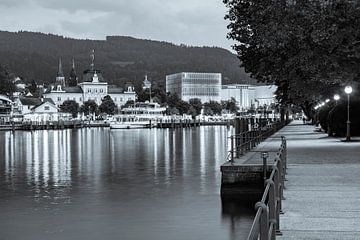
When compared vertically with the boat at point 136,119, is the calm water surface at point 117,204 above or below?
below

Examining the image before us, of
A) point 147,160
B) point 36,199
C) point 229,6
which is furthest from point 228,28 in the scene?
point 36,199

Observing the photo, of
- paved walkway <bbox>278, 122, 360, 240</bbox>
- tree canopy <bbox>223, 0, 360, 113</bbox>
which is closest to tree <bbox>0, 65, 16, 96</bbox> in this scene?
tree canopy <bbox>223, 0, 360, 113</bbox>

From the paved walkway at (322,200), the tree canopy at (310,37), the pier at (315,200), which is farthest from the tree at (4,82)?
the paved walkway at (322,200)

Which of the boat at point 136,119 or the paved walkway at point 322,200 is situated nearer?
the paved walkway at point 322,200

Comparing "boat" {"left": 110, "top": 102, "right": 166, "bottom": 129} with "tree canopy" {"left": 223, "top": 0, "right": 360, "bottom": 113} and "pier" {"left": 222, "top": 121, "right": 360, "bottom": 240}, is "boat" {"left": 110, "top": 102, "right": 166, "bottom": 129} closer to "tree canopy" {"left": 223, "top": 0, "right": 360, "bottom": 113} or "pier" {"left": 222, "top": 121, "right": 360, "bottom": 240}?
"tree canopy" {"left": 223, "top": 0, "right": 360, "bottom": 113}

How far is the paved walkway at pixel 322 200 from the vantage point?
13.2m

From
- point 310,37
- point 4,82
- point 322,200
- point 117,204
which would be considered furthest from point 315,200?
point 4,82

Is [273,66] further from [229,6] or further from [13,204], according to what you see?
[13,204]

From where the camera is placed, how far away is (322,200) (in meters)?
17.0

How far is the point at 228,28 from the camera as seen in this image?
43.1 m

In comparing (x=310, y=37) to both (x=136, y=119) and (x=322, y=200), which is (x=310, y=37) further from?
(x=136, y=119)

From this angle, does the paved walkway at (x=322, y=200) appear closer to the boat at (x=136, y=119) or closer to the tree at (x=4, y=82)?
the boat at (x=136, y=119)

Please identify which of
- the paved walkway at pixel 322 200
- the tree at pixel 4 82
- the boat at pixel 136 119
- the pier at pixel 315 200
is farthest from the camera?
the tree at pixel 4 82

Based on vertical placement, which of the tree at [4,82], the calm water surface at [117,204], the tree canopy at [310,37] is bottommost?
the calm water surface at [117,204]
